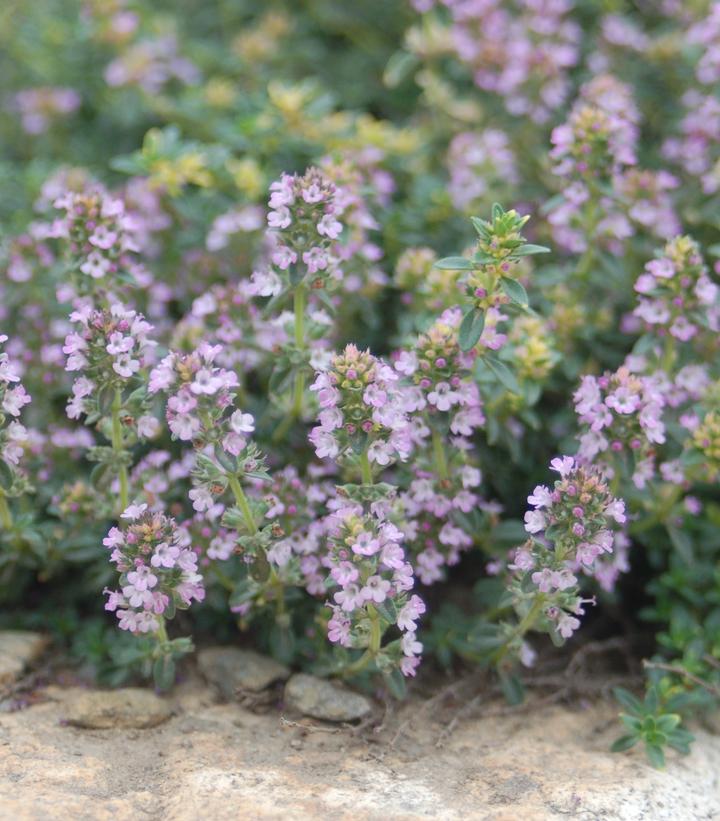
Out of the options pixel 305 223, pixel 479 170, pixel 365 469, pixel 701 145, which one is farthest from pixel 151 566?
pixel 701 145

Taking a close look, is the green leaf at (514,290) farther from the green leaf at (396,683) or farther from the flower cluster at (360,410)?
the green leaf at (396,683)

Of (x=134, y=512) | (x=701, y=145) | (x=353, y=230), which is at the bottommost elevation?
(x=134, y=512)

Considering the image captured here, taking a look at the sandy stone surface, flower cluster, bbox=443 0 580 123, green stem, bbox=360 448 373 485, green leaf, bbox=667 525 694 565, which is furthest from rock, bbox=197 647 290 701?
flower cluster, bbox=443 0 580 123

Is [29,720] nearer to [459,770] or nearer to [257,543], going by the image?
[257,543]

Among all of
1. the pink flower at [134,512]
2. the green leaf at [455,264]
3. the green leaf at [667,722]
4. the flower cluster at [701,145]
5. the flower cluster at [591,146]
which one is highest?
the flower cluster at [701,145]

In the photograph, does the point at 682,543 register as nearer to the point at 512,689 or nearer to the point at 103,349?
the point at 512,689

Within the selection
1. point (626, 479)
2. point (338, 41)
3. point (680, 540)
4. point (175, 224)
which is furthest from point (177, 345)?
point (338, 41)

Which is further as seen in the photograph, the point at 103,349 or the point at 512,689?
the point at 512,689

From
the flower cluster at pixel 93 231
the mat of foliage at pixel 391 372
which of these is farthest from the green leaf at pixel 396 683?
the flower cluster at pixel 93 231
